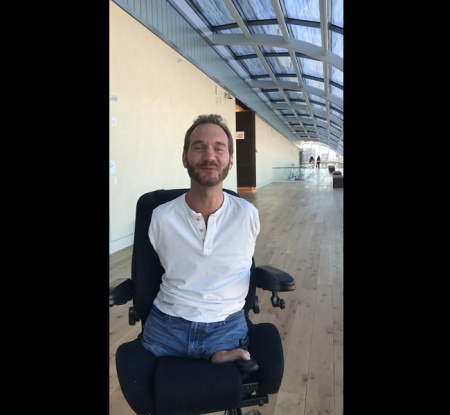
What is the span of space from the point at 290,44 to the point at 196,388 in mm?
4075

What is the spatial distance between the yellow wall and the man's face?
0.05 metres

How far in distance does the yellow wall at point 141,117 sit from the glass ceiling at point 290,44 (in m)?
0.39

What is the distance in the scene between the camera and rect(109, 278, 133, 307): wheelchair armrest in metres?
0.90

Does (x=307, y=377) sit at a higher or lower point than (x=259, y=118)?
lower

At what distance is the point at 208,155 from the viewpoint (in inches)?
31.0

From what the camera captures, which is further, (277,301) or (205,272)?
(277,301)

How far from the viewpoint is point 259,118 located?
11.5 meters

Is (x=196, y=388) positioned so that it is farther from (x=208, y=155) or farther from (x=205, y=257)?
(x=208, y=155)

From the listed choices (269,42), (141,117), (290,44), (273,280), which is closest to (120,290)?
(273,280)

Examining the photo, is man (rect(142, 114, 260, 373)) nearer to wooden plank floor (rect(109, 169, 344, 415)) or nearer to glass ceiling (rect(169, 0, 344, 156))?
wooden plank floor (rect(109, 169, 344, 415))

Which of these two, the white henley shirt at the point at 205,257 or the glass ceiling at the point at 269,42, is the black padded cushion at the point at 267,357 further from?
Result: the glass ceiling at the point at 269,42
